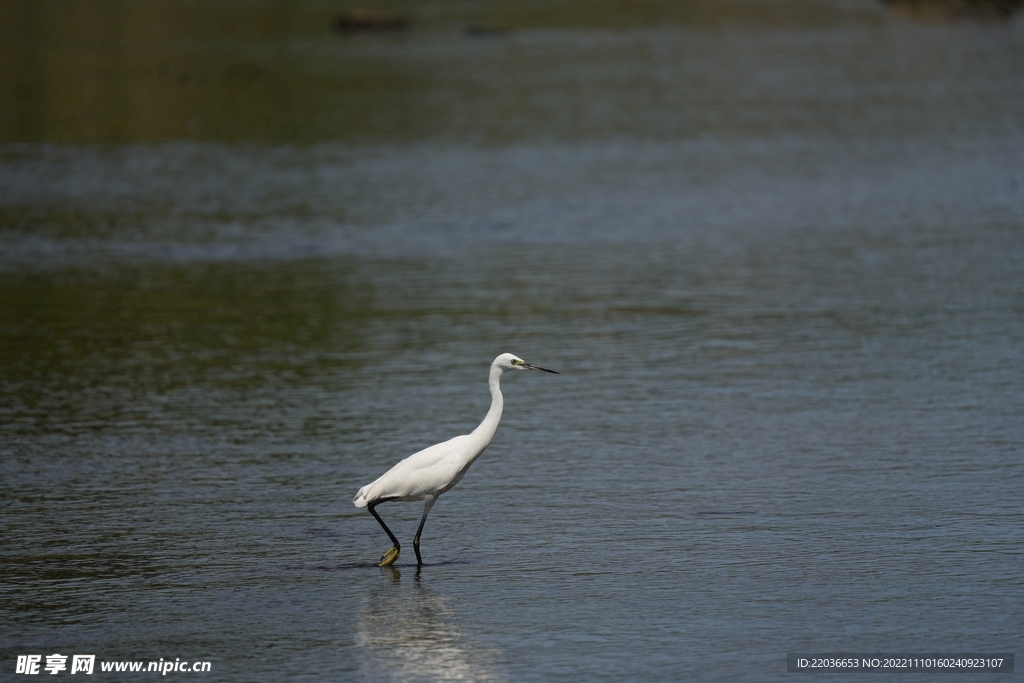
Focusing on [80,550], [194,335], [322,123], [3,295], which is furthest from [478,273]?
[322,123]

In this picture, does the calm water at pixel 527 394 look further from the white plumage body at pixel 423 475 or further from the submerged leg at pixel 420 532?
the white plumage body at pixel 423 475

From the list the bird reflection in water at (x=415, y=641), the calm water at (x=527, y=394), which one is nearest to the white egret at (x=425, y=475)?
the calm water at (x=527, y=394)

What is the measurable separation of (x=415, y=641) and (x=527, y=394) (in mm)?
7358

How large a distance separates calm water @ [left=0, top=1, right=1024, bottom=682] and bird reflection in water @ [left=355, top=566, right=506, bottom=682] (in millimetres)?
29

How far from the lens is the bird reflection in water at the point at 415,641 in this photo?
9.74 meters

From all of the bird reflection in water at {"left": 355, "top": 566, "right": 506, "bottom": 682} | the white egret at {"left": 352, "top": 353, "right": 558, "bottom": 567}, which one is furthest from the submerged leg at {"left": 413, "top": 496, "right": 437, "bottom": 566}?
the bird reflection in water at {"left": 355, "top": 566, "right": 506, "bottom": 682}

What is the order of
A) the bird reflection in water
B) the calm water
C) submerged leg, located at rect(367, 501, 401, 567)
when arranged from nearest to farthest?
1. the bird reflection in water
2. the calm water
3. submerged leg, located at rect(367, 501, 401, 567)

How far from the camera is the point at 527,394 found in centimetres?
1748

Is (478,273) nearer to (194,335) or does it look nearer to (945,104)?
(194,335)

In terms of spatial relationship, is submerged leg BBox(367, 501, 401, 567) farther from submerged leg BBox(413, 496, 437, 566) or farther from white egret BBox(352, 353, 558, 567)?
submerged leg BBox(413, 496, 437, 566)

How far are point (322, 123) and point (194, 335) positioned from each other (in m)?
27.1

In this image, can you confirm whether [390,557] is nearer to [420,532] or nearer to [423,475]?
[420,532]

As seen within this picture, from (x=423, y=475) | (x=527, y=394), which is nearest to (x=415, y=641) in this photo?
(x=423, y=475)

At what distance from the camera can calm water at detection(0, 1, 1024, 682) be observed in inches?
417
